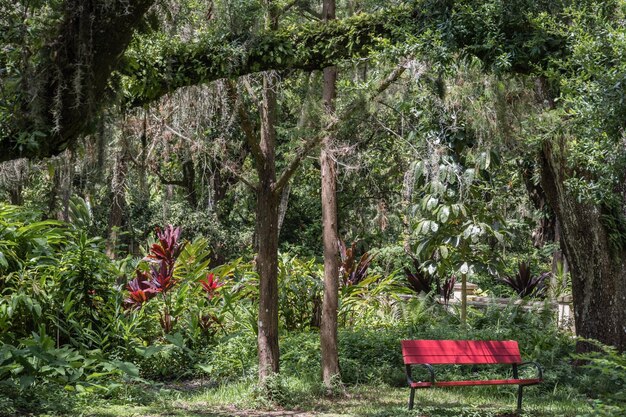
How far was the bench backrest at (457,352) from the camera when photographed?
27.0 ft

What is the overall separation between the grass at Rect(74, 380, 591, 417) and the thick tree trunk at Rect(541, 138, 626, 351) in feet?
3.39

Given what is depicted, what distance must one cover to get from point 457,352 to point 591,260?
8.85 feet

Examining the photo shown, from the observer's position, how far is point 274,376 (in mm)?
8594

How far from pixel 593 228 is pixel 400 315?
371cm

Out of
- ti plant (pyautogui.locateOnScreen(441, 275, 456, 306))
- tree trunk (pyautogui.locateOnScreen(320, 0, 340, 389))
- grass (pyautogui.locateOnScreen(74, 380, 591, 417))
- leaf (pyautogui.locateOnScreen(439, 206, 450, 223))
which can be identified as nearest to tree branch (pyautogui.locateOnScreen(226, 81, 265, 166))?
tree trunk (pyautogui.locateOnScreen(320, 0, 340, 389))

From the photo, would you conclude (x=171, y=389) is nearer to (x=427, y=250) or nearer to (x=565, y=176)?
(x=427, y=250)

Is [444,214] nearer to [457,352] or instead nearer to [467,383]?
[457,352]

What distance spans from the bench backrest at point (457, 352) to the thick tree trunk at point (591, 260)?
1873 millimetres

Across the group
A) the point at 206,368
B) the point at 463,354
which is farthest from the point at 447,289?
the point at 463,354

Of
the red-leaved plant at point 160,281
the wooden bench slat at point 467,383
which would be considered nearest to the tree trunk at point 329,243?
the wooden bench slat at point 467,383

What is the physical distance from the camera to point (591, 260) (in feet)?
33.0

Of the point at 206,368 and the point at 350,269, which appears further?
the point at 350,269

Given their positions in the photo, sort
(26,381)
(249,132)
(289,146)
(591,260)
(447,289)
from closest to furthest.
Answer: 1. (26,381)
2. (249,132)
3. (289,146)
4. (591,260)
5. (447,289)

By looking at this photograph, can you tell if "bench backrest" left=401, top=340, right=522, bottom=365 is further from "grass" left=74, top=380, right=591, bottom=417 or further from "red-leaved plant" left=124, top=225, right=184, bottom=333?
"red-leaved plant" left=124, top=225, right=184, bottom=333
